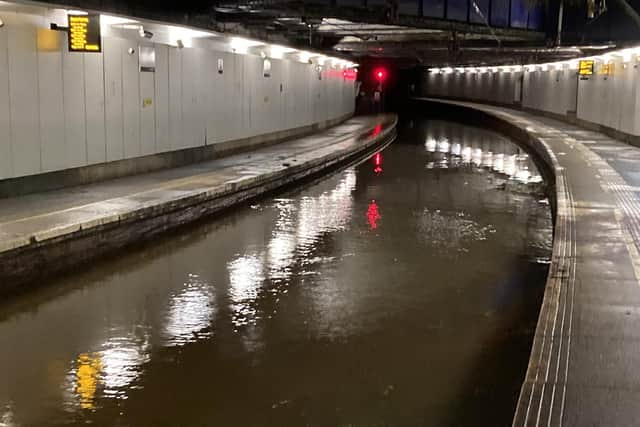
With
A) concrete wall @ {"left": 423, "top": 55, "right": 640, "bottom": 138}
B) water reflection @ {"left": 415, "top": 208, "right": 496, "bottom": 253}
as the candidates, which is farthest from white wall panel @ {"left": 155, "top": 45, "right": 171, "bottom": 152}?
concrete wall @ {"left": 423, "top": 55, "right": 640, "bottom": 138}

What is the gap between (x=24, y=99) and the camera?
10.8 metres

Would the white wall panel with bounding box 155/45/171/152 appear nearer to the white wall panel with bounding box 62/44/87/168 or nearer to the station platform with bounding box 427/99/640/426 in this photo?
Answer: the white wall panel with bounding box 62/44/87/168

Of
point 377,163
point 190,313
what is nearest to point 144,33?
point 190,313

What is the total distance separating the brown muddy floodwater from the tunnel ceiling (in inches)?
164

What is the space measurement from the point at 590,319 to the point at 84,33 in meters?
8.74

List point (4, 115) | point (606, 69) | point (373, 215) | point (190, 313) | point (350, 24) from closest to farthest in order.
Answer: point (190, 313) < point (4, 115) < point (373, 215) < point (350, 24) < point (606, 69)

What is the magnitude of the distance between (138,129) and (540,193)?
8.12 metres

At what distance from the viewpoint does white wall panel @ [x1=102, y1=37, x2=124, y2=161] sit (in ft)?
41.9

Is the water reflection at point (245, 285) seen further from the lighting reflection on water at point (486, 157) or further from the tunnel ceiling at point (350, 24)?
the lighting reflection on water at point (486, 157)

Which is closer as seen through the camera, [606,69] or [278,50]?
[278,50]

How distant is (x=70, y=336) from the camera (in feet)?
22.7

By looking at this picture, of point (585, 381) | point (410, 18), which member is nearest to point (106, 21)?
point (410, 18)

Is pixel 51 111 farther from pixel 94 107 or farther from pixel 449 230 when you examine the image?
pixel 449 230

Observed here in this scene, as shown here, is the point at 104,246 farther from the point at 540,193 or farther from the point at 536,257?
the point at 540,193
